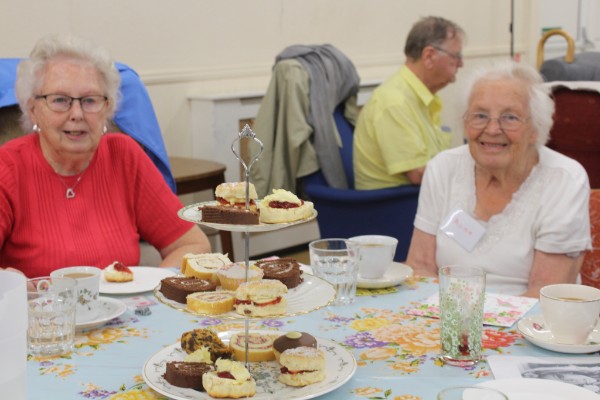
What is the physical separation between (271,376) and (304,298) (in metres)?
0.14

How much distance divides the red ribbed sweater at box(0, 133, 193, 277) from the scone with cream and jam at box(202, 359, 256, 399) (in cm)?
108

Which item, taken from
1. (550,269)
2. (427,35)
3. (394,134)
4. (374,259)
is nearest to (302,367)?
(374,259)

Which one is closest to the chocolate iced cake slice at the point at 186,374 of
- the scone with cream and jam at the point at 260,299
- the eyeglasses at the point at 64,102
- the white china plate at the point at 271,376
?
the white china plate at the point at 271,376

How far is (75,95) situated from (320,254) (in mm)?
957

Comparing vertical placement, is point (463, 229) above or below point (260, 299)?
below

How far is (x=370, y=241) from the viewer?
79.4 inches

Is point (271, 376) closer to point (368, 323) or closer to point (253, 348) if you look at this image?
point (253, 348)

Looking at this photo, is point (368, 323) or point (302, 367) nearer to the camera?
point (302, 367)

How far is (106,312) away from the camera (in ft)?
5.71

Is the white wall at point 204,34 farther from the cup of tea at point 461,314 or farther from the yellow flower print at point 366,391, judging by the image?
the yellow flower print at point 366,391

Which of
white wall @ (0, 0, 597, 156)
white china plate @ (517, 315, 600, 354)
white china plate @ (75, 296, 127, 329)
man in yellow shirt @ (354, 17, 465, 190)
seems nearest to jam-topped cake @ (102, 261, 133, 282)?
white china plate @ (75, 296, 127, 329)

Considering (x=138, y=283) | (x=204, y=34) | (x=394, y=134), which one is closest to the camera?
(x=138, y=283)

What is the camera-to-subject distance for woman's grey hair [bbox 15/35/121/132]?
2398 millimetres

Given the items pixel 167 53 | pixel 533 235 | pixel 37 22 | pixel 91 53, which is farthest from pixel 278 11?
pixel 533 235
